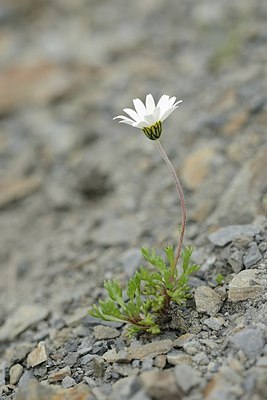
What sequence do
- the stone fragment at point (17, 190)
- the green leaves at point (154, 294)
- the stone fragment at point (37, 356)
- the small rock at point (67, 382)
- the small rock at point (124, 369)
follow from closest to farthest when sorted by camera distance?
the small rock at point (124, 369) → the small rock at point (67, 382) → the green leaves at point (154, 294) → the stone fragment at point (37, 356) → the stone fragment at point (17, 190)

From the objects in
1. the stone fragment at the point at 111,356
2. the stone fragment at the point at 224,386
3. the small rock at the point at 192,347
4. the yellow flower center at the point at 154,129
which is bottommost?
the stone fragment at the point at 224,386

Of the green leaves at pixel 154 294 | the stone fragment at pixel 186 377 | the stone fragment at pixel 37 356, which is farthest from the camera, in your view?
the stone fragment at pixel 37 356

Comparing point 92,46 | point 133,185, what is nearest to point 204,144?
point 133,185

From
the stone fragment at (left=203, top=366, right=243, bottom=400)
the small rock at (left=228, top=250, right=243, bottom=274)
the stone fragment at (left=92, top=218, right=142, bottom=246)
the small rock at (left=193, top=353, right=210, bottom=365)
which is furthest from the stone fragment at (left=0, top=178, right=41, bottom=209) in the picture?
the stone fragment at (left=203, top=366, right=243, bottom=400)

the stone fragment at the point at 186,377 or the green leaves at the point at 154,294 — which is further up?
the green leaves at the point at 154,294

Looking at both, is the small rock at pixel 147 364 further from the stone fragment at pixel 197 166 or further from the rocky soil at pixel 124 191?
the stone fragment at pixel 197 166

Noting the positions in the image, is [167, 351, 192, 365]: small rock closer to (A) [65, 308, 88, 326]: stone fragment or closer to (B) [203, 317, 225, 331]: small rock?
(B) [203, 317, 225, 331]: small rock

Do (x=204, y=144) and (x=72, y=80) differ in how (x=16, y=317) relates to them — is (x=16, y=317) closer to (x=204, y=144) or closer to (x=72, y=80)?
(x=204, y=144)

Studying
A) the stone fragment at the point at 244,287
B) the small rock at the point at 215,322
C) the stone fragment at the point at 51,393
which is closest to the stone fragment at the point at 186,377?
the small rock at the point at 215,322
